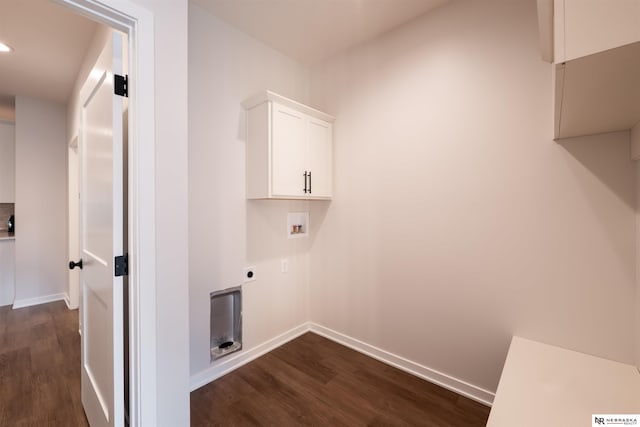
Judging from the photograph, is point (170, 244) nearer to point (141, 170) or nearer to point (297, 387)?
point (141, 170)

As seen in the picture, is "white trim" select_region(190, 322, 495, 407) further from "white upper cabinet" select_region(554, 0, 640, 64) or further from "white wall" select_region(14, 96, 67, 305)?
"white wall" select_region(14, 96, 67, 305)

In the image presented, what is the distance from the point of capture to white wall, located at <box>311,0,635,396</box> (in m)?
1.43

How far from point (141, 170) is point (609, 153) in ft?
7.59

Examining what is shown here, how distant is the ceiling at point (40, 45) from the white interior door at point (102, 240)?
0.86 metres

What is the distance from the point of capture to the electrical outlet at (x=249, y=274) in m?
2.29

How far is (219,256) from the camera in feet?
6.93

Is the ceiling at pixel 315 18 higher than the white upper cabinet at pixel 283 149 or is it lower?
higher

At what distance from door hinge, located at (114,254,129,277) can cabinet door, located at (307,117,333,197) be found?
151 cm

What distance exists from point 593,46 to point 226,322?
2565 mm

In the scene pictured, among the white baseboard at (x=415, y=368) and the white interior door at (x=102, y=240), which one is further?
the white baseboard at (x=415, y=368)

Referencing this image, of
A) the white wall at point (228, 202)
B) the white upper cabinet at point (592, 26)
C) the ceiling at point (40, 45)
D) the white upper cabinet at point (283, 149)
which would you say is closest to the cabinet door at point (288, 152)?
the white upper cabinet at point (283, 149)

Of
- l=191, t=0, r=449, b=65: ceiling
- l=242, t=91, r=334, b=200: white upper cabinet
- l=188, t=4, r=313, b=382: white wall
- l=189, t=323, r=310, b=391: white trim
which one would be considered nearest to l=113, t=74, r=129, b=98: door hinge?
l=188, t=4, r=313, b=382: white wall

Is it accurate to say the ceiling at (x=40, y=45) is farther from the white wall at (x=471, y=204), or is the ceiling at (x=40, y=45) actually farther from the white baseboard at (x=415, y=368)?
the white baseboard at (x=415, y=368)

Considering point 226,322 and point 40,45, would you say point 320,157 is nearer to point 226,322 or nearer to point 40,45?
point 226,322
